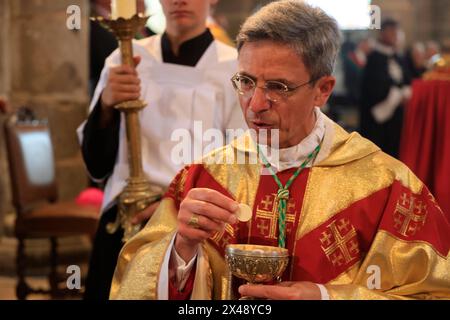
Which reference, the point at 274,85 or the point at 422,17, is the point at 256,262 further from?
the point at 422,17

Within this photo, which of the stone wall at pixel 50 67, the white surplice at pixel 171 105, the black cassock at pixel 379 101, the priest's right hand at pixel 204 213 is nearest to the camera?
the priest's right hand at pixel 204 213

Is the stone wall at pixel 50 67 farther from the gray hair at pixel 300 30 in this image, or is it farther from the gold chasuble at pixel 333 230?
the gray hair at pixel 300 30

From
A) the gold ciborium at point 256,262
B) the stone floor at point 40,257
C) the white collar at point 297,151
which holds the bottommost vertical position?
the stone floor at point 40,257

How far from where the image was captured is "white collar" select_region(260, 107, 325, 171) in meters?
2.44

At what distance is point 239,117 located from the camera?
10.6 ft

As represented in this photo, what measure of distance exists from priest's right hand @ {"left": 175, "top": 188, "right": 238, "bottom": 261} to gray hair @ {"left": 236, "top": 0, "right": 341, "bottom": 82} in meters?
0.49

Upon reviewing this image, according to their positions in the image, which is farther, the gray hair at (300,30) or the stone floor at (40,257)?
the stone floor at (40,257)

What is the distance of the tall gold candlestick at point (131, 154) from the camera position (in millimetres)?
2961

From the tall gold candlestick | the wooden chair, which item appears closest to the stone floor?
the wooden chair

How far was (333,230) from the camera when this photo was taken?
2367 mm

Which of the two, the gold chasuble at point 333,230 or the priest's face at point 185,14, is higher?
the priest's face at point 185,14
